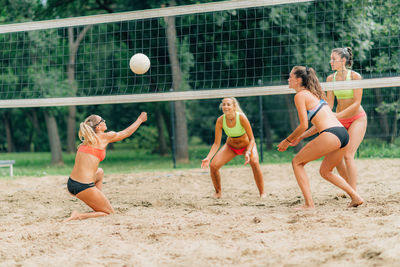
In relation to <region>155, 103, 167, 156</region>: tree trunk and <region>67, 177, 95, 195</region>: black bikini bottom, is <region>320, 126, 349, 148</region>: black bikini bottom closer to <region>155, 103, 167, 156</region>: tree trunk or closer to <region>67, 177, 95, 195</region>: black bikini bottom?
<region>67, 177, 95, 195</region>: black bikini bottom

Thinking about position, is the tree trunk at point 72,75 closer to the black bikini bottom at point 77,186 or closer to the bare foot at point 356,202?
the black bikini bottom at point 77,186

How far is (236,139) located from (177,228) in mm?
1914

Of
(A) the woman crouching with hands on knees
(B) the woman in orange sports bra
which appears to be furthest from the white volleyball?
(A) the woman crouching with hands on knees

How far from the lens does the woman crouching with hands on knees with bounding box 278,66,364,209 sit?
430 cm

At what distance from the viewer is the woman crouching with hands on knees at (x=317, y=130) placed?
4.30 m

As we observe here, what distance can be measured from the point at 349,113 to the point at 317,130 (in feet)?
1.88

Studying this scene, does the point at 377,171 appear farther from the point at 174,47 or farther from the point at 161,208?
the point at 174,47

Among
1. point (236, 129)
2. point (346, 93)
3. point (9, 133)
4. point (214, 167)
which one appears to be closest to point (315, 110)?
point (346, 93)

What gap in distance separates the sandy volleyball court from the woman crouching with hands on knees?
1.01 ft

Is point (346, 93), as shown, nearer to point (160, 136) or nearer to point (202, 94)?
point (202, 94)

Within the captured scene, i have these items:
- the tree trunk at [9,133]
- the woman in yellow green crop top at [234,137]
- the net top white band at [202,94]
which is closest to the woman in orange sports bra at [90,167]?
the woman in yellow green crop top at [234,137]

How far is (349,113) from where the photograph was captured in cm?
487

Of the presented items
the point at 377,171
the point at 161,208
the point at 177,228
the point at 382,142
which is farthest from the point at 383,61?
the point at 177,228

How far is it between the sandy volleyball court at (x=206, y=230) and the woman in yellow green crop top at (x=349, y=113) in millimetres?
372
